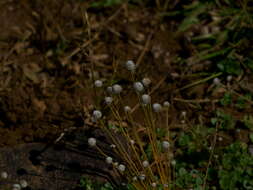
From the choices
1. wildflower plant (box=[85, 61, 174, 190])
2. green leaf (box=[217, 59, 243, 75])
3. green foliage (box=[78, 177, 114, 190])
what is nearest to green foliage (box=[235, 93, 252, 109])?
green leaf (box=[217, 59, 243, 75])

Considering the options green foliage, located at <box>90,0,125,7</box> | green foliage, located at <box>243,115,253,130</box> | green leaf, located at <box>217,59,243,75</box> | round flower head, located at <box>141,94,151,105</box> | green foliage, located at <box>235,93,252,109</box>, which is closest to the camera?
round flower head, located at <box>141,94,151,105</box>

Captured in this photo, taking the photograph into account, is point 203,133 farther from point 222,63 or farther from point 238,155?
point 222,63

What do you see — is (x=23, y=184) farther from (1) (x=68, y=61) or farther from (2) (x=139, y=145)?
(1) (x=68, y=61)

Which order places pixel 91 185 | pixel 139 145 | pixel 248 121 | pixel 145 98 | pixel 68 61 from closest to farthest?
1. pixel 145 98
2. pixel 139 145
3. pixel 91 185
4. pixel 248 121
5. pixel 68 61

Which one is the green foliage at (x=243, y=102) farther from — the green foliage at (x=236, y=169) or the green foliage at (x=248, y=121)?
the green foliage at (x=236, y=169)

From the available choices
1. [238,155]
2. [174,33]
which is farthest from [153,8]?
[238,155]

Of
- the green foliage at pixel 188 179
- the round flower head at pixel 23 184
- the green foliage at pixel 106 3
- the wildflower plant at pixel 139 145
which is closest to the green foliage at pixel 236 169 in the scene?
the green foliage at pixel 188 179

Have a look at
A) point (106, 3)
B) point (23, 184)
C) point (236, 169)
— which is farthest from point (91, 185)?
point (106, 3)

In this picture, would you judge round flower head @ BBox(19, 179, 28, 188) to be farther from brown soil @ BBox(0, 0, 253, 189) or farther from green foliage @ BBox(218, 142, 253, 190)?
green foliage @ BBox(218, 142, 253, 190)

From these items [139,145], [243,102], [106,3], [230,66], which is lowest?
[139,145]
